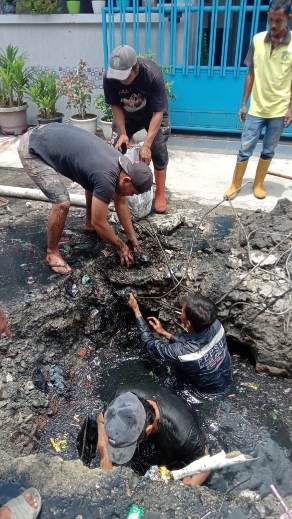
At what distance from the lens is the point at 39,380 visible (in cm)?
308

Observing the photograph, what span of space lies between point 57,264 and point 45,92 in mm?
4453

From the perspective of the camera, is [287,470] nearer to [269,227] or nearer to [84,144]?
[269,227]

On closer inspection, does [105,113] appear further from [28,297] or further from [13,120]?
[28,297]

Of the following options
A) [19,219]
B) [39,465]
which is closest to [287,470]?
[39,465]

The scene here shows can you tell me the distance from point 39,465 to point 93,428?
53 centimetres

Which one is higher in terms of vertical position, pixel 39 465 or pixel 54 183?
pixel 54 183

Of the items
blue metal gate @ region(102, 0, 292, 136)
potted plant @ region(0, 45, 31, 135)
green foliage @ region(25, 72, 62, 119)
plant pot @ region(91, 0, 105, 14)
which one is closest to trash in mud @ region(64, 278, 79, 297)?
green foliage @ region(25, 72, 62, 119)

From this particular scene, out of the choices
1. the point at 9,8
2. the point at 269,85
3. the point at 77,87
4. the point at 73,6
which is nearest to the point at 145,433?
the point at 269,85

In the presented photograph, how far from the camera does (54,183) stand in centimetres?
339

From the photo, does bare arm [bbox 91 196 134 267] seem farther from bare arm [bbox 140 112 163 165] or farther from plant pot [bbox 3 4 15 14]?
plant pot [bbox 3 4 15 14]

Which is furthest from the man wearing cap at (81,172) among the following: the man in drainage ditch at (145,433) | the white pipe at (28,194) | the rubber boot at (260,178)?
the rubber boot at (260,178)

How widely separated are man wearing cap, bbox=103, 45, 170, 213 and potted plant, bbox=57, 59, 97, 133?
2625 mm

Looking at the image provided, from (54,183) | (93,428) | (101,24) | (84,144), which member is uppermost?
(101,24)

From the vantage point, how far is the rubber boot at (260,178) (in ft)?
16.1
